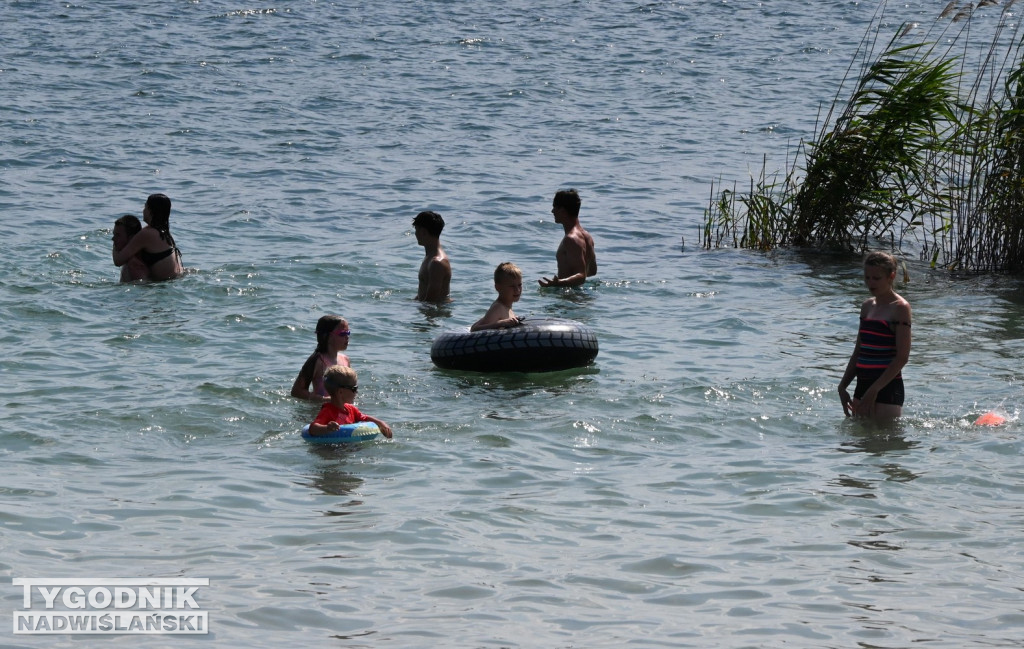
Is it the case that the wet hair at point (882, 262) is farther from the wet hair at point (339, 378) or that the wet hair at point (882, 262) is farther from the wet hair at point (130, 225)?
the wet hair at point (130, 225)

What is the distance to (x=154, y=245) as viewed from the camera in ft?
47.5

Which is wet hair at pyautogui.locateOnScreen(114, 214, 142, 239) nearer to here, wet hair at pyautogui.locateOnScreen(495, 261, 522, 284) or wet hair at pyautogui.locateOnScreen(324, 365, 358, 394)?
wet hair at pyautogui.locateOnScreen(495, 261, 522, 284)

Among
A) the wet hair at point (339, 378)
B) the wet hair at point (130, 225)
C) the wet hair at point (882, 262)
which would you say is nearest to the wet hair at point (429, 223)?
the wet hair at point (130, 225)

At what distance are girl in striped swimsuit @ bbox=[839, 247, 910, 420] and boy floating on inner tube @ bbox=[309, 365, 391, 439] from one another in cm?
333

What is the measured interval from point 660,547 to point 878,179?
9.58 meters

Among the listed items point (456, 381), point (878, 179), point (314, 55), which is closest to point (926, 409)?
point (456, 381)

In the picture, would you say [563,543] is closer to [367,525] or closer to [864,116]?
[367,525]

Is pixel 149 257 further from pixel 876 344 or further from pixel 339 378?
pixel 876 344

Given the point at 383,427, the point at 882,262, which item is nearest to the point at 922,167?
the point at 882,262

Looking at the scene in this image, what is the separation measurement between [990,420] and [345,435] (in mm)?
4768

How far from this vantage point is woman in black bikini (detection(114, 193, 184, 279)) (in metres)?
14.4

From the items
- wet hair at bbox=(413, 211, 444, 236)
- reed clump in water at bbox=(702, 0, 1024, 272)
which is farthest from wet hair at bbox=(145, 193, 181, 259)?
reed clump in water at bbox=(702, 0, 1024, 272)

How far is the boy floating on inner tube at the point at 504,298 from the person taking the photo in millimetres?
10672

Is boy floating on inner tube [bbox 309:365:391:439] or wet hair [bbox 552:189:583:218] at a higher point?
wet hair [bbox 552:189:583:218]
